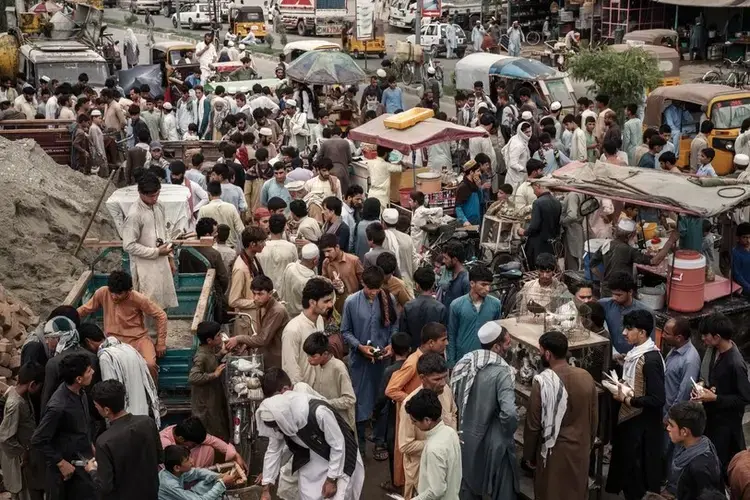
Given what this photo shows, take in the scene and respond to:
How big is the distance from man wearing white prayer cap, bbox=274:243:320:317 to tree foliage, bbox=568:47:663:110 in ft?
37.6

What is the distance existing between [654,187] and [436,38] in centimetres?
2946

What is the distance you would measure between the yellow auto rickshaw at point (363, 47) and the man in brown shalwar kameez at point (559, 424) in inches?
1223

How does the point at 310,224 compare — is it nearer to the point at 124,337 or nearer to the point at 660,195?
the point at 124,337

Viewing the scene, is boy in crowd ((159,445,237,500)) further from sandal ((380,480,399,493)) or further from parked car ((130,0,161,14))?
parked car ((130,0,161,14))

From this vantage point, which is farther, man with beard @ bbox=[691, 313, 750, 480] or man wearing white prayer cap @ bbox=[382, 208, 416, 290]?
man wearing white prayer cap @ bbox=[382, 208, 416, 290]

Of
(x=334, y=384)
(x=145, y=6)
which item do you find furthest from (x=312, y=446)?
(x=145, y=6)

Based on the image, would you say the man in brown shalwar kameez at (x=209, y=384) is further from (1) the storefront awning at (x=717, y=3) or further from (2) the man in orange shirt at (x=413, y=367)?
(1) the storefront awning at (x=717, y=3)

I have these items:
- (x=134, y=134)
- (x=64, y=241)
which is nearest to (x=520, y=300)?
(x=64, y=241)

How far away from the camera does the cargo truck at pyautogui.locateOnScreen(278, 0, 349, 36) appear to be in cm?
4275

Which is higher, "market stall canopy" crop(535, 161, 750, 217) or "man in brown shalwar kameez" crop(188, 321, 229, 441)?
"market stall canopy" crop(535, 161, 750, 217)

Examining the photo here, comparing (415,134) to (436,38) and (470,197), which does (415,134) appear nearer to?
(470,197)

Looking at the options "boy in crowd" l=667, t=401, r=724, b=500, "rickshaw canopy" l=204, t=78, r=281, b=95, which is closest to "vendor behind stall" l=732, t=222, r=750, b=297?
"boy in crowd" l=667, t=401, r=724, b=500

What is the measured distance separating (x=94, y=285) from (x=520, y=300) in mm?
4084

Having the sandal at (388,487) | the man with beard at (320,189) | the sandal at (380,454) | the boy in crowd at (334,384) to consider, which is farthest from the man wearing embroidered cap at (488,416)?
the man with beard at (320,189)
